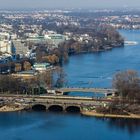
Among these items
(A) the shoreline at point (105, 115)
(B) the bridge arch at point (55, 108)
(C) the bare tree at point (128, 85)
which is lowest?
(B) the bridge arch at point (55, 108)

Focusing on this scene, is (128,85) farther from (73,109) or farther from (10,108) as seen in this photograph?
(10,108)

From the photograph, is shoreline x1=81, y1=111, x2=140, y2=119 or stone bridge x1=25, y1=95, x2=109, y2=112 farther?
stone bridge x1=25, y1=95, x2=109, y2=112

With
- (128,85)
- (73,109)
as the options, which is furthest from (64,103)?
(128,85)

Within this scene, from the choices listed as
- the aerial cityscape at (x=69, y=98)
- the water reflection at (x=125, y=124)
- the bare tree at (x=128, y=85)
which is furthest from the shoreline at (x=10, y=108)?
the bare tree at (x=128, y=85)

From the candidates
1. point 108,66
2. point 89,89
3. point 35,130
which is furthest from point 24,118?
point 108,66

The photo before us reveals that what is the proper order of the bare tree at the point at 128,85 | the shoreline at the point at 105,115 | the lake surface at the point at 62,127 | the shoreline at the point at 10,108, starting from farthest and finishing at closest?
the bare tree at the point at 128,85
the shoreline at the point at 10,108
the shoreline at the point at 105,115
the lake surface at the point at 62,127

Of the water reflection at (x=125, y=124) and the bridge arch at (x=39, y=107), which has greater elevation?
the water reflection at (x=125, y=124)

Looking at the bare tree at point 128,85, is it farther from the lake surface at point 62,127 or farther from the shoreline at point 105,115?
the lake surface at point 62,127

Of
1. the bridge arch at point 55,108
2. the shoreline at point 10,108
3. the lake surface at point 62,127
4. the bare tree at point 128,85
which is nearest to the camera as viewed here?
the lake surface at point 62,127

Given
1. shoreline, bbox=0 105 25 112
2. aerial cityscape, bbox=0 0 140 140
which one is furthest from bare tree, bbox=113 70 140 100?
shoreline, bbox=0 105 25 112

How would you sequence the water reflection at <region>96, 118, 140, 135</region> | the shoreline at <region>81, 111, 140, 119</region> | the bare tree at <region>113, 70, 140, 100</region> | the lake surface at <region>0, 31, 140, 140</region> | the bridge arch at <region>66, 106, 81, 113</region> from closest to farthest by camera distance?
the lake surface at <region>0, 31, 140, 140</region>
the water reflection at <region>96, 118, 140, 135</region>
the shoreline at <region>81, 111, 140, 119</region>
the bridge arch at <region>66, 106, 81, 113</region>
the bare tree at <region>113, 70, 140, 100</region>

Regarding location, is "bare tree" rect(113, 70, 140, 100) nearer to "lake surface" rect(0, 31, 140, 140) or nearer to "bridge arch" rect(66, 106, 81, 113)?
"bridge arch" rect(66, 106, 81, 113)
